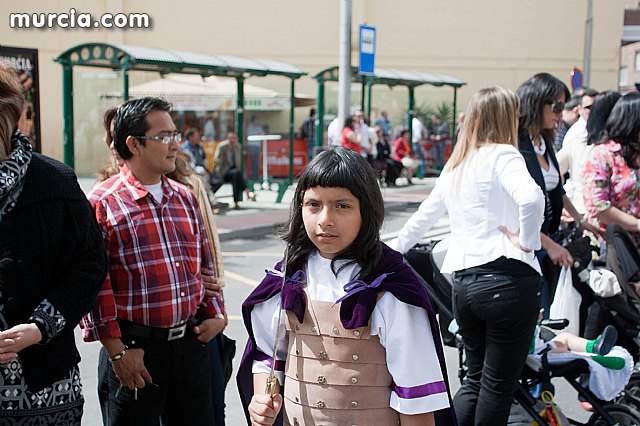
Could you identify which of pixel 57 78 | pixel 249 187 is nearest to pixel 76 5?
pixel 57 78

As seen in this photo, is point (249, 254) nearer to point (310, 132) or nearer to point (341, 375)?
point (341, 375)

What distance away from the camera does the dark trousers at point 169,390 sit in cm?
314

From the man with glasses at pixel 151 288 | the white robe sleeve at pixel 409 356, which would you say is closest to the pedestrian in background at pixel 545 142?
the man with glasses at pixel 151 288

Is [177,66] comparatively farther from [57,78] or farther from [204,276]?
[57,78]

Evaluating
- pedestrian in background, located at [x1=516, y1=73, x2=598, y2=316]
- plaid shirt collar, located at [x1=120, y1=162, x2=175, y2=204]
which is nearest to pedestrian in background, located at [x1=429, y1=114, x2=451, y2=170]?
pedestrian in background, located at [x1=516, y1=73, x2=598, y2=316]

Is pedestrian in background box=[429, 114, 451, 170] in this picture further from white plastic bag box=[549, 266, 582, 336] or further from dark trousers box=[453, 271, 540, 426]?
dark trousers box=[453, 271, 540, 426]

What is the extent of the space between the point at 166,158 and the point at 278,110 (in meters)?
22.3

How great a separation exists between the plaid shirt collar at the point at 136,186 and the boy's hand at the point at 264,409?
1.14 m

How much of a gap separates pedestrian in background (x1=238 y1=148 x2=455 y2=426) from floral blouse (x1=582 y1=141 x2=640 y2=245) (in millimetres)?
2837

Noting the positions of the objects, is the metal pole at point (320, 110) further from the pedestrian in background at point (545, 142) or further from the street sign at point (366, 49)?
the pedestrian in background at point (545, 142)

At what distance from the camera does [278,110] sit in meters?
25.5

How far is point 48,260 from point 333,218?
0.91 m

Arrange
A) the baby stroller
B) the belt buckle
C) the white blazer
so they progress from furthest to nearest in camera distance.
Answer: the baby stroller < the white blazer < the belt buckle

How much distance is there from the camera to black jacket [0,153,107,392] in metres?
2.47
